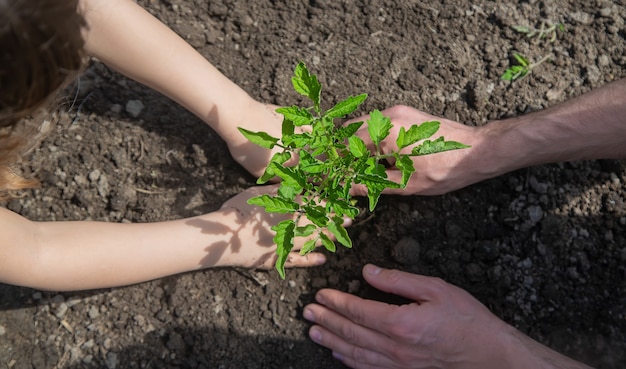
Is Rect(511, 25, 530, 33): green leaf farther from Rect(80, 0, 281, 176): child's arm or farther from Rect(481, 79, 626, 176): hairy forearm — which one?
Rect(80, 0, 281, 176): child's arm

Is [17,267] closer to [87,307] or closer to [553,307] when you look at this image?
[87,307]

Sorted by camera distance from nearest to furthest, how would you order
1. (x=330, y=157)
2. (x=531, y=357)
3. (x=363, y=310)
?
(x=330, y=157) < (x=531, y=357) < (x=363, y=310)

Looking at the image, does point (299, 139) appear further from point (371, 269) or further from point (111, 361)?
point (111, 361)

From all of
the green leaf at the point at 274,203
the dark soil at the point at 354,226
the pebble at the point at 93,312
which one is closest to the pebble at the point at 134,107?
the dark soil at the point at 354,226

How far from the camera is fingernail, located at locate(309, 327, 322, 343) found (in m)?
1.92

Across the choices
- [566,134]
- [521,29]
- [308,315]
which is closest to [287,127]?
[308,315]

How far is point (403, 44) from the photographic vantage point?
2.13 metres

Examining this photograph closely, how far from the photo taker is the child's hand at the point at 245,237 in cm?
187

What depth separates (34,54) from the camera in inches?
49.5

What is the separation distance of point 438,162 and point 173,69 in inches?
33.4

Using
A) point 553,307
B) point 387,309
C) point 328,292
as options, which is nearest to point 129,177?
point 328,292

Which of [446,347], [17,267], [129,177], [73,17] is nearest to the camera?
[73,17]

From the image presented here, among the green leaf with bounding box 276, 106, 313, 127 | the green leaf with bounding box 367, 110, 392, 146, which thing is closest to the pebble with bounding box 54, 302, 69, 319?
the green leaf with bounding box 276, 106, 313, 127

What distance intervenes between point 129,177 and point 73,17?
2.63ft
